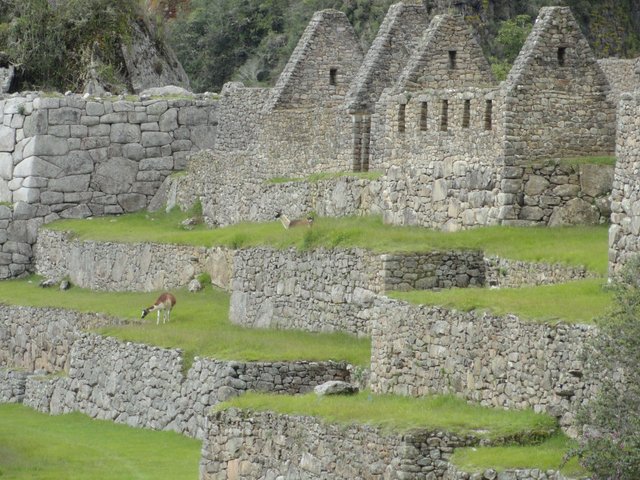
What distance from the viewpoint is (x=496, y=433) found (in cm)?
2902

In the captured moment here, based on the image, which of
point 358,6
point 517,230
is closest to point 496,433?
point 517,230

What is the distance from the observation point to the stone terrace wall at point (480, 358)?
28875mm

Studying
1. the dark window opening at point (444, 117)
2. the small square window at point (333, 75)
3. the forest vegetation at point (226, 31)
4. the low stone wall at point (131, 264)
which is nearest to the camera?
the dark window opening at point (444, 117)

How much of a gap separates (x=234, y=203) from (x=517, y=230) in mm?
13407

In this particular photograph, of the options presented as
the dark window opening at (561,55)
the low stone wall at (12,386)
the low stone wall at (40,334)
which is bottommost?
the low stone wall at (12,386)

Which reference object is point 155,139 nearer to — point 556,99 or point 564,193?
point 556,99

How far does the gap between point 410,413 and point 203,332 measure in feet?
33.3

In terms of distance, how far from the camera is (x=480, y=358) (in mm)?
30812

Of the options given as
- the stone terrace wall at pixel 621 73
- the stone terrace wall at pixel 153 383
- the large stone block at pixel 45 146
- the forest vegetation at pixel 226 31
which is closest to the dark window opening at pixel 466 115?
the stone terrace wall at pixel 153 383

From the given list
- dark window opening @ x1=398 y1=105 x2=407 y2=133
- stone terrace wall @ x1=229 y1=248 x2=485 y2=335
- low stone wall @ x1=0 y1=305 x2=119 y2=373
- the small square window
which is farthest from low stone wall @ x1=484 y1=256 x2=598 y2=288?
the small square window

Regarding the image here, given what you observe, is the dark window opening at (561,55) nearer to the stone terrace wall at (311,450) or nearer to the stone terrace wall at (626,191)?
the stone terrace wall at (626,191)

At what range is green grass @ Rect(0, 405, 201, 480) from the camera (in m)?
35.5

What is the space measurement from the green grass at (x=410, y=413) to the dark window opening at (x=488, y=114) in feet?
19.2

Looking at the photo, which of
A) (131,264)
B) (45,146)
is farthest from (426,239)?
(45,146)
